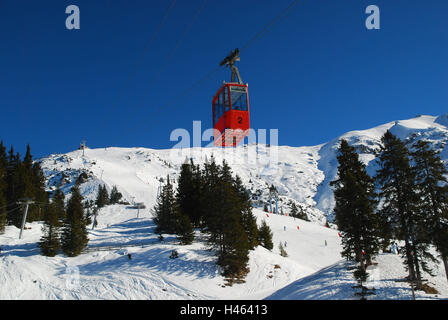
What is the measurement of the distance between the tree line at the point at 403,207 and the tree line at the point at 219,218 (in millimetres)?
12938

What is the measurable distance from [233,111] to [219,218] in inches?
705

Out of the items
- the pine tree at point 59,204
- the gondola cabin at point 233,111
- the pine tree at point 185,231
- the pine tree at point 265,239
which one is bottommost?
the pine tree at point 265,239

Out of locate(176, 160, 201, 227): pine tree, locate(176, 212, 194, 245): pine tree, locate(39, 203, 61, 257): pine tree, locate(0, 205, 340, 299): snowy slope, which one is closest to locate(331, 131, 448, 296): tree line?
locate(0, 205, 340, 299): snowy slope

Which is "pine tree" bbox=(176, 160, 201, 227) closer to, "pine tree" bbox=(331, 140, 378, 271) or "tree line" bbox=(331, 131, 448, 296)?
"pine tree" bbox=(331, 140, 378, 271)

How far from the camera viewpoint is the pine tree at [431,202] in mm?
20609

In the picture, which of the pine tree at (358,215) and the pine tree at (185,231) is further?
the pine tree at (185,231)

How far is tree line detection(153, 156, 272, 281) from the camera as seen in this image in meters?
34.9

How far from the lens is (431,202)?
22078 millimetres

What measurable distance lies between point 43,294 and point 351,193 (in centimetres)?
2765

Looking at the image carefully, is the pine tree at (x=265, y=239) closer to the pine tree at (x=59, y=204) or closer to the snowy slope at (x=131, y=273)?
→ the snowy slope at (x=131, y=273)

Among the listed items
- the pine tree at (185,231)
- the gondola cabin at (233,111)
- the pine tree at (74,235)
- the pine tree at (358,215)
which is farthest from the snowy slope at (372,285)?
the pine tree at (74,235)

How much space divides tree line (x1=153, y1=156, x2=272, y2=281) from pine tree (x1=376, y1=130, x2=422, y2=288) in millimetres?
16820
